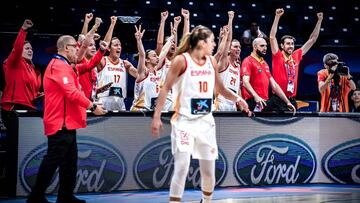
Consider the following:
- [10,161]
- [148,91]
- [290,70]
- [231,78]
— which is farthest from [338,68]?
[10,161]

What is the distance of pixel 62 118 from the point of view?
6324mm

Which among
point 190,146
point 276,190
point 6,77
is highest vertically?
point 6,77

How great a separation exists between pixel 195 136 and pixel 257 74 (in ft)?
9.87

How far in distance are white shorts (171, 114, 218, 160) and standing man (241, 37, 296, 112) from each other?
2.59 m

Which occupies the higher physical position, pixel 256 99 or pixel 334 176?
pixel 256 99

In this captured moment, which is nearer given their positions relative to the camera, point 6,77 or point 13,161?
point 13,161

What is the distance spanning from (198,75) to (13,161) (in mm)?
2658

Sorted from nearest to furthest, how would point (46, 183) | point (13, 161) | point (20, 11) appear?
1. point (46, 183)
2. point (13, 161)
3. point (20, 11)

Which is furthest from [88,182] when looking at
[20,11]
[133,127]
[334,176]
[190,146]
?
[20,11]

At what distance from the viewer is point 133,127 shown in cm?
765

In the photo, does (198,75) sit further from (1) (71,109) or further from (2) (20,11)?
(2) (20,11)

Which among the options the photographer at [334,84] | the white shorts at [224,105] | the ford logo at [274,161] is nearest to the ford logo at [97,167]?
the ford logo at [274,161]

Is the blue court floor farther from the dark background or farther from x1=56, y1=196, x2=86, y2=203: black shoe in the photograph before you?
the dark background

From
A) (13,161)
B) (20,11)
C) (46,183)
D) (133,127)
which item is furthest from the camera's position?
(20,11)
